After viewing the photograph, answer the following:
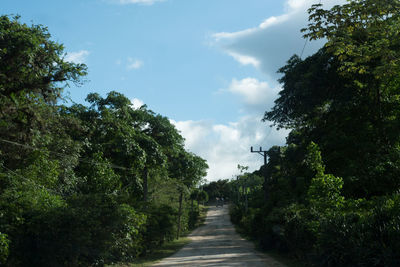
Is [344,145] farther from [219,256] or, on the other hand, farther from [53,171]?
[53,171]

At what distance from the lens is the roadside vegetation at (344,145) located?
11.3m

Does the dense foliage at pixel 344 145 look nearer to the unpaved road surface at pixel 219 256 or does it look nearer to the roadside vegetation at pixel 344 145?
the roadside vegetation at pixel 344 145

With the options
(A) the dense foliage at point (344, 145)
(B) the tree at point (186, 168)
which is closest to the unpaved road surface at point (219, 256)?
(A) the dense foliage at point (344, 145)

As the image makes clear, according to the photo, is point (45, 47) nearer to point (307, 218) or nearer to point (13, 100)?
point (13, 100)

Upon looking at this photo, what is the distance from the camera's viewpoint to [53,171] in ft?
65.2

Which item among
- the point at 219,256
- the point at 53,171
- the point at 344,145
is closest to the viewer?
the point at 53,171

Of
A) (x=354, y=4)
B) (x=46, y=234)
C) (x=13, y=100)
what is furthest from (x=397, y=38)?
(x=13, y=100)

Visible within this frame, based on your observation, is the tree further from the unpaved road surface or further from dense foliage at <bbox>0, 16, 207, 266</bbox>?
dense foliage at <bbox>0, 16, 207, 266</bbox>

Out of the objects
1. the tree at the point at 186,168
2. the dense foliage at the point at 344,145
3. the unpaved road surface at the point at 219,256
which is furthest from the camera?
the tree at the point at 186,168

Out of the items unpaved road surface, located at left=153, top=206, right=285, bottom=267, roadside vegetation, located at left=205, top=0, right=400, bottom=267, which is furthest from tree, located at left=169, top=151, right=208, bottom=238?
roadside vegetation, located at left=205, top=0, right=400, bottom=267

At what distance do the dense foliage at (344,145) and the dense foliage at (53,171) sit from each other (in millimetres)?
7639

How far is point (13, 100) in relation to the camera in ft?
55.6

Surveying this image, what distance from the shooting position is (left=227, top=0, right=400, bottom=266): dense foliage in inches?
445

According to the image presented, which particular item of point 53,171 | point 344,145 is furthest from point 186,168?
point 53,171
